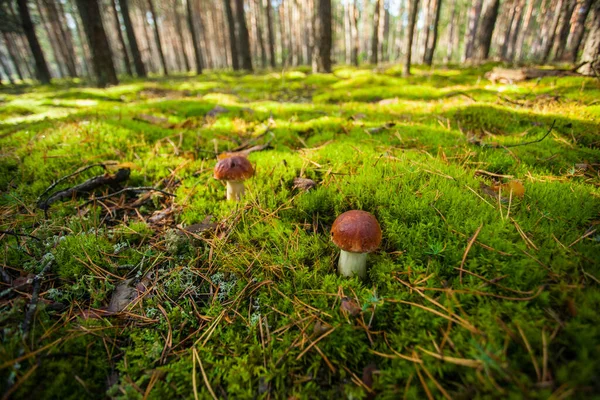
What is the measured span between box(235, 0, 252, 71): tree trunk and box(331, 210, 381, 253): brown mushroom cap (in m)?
16.6

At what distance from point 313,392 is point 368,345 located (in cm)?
39

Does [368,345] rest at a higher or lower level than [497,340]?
lower

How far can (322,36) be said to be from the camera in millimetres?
10469

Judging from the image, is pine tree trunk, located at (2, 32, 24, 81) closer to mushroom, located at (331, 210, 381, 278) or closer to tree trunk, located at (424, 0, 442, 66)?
tree trunk, located at (424, 0, 442, 66)

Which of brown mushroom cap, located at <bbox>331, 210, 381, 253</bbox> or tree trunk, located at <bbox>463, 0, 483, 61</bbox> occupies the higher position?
tree trunk, located at <bbox>463, 0, 483, 61</bbox>

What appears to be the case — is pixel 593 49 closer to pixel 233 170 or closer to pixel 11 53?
pixel 233 170

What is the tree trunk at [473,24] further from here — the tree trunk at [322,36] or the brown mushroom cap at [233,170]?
the brown mushroom cap at [233,170]

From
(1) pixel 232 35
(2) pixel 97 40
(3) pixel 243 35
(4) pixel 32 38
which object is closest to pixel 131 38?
(4) pixel 32 38

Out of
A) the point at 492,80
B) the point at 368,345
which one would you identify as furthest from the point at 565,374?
the point at 492,80

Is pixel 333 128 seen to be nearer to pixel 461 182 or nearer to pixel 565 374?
pixel 461 182

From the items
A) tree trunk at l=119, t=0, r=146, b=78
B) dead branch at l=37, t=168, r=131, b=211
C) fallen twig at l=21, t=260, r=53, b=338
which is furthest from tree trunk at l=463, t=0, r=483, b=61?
fallen twig at l=21, t=260, r=53, b=338

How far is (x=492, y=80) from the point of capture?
6.95m

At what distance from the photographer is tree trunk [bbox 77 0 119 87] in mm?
10305

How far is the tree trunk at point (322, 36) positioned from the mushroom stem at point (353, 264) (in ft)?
35.2
